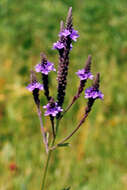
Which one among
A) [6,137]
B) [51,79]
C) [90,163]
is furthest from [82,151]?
[51,79]

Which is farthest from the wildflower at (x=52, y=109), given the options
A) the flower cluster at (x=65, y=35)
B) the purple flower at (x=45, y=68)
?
the flower cluster at (x=65, y=35)

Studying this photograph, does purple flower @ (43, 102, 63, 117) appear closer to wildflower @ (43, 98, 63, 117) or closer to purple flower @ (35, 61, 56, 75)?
wildflower @ (43, 98, 63, 117)

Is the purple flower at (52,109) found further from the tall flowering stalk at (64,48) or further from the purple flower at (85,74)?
the purple flower at (85,74)

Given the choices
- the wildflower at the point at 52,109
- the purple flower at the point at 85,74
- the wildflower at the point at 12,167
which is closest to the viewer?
the wildflower at the point at 52,109

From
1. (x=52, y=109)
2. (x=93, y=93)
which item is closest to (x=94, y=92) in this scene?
(x=93, y=93)

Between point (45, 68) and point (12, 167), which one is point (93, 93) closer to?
point (45, 68)

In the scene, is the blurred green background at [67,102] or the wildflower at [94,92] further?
the blurred green background at [67,102]

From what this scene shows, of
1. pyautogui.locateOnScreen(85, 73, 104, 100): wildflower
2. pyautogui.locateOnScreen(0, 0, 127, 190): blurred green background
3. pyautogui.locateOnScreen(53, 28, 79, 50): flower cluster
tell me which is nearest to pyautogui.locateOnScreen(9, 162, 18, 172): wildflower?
pyautogui.locateOnScreen(0, 0, 127, 190): blurred green background

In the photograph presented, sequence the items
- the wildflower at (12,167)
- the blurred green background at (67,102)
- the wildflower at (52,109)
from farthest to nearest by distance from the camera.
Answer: the blurred green background at (67,102) < the wildflower at (12,167) < the wildflower at (52,109)

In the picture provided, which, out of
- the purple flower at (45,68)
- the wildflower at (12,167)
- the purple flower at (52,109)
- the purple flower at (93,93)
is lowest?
the wildflower at (12,167)
